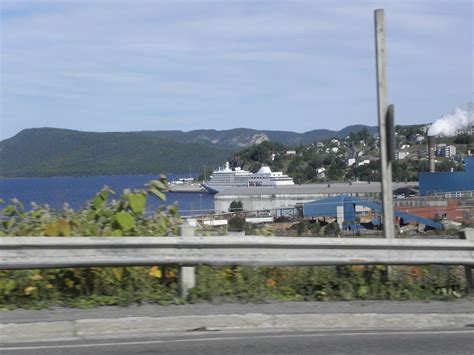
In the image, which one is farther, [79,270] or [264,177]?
[264,177]

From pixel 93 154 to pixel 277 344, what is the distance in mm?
50310

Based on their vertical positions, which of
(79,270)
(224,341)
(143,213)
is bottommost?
(224,341)

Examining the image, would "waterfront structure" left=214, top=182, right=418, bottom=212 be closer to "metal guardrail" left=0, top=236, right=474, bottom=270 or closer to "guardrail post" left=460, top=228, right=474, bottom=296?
"guardrail post" left=460, top=228, right=474, bottom=296

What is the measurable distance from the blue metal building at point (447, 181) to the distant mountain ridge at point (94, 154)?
1696 centimetres

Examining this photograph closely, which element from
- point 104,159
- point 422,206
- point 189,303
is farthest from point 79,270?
point 104,159

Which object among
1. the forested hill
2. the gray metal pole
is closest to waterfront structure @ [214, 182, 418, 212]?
the forested hill

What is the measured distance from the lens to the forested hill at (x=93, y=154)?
41375mm

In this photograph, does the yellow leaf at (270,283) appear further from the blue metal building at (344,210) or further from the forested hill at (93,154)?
the forested hill at (93,154)

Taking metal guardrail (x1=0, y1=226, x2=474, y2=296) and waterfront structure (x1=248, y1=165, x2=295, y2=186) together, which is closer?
metal guardrail (x1=0, y1=226, x2=474, y2=296)

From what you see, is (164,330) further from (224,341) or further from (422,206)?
(422,206)

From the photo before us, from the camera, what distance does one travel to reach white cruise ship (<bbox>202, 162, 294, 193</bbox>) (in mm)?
38000

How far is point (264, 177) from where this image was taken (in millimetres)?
39656

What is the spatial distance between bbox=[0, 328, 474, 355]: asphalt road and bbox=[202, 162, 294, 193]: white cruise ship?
91.9 feet

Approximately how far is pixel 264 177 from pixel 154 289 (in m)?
30.7
